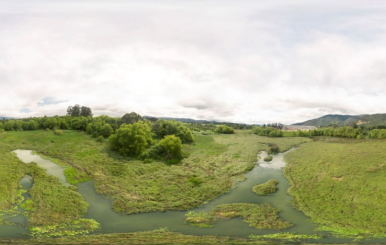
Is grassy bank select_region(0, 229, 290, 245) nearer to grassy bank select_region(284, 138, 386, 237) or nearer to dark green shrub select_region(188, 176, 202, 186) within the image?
grassy bank select_region(284, 138, 386, 237)

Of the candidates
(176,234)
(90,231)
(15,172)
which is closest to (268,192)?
(176,234)

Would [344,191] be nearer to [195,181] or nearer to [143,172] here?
[195,181]

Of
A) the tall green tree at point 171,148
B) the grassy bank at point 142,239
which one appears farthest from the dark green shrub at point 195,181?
the grassy bank at point 142,239

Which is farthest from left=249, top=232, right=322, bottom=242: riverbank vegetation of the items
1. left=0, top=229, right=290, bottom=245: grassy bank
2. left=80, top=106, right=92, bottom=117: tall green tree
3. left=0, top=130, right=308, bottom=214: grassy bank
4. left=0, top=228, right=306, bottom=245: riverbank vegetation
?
left=80, top=106, right=92, bottom=117: tall green tree

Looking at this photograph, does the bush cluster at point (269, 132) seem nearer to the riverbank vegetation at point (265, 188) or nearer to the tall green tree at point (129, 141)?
the tall green tree at point (129, 141)

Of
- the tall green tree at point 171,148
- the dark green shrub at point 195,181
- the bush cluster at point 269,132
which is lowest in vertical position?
the dark green shrub at point 195,181
